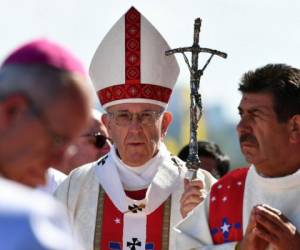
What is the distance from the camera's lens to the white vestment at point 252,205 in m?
5.99

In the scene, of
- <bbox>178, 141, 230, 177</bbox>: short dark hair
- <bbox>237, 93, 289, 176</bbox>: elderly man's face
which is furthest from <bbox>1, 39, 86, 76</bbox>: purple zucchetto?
<bbox>178, 141, 230, 177</bbox>: short dark hair

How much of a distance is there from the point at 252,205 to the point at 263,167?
333 millimetres

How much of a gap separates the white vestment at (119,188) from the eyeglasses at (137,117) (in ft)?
0.91

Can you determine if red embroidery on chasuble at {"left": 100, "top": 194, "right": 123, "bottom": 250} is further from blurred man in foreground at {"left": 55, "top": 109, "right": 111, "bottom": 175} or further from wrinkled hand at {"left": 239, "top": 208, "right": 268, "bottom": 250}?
blurred man in foreground at {"left": 55, "top": 109, "right": 111, "bottom": 175}

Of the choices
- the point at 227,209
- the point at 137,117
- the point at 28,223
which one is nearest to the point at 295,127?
the point at 227,209

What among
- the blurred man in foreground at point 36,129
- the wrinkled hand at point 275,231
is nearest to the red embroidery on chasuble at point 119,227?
the wrinkled hand at point 275,231

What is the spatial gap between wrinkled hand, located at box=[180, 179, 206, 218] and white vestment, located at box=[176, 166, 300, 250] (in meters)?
0.11

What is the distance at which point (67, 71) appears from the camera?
2.85m

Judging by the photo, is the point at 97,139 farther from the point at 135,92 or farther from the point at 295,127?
the point at 295,127

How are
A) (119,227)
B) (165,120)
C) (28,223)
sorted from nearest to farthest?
1. (28,223)
2. (119,227)
3. (165,120)

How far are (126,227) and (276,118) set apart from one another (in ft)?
5.58

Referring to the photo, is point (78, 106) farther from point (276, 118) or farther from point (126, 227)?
point (126, 227)

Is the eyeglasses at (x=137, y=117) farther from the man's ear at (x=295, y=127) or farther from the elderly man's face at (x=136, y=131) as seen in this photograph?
the man's ear at (x=295, y=127)

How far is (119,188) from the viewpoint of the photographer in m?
7.35
